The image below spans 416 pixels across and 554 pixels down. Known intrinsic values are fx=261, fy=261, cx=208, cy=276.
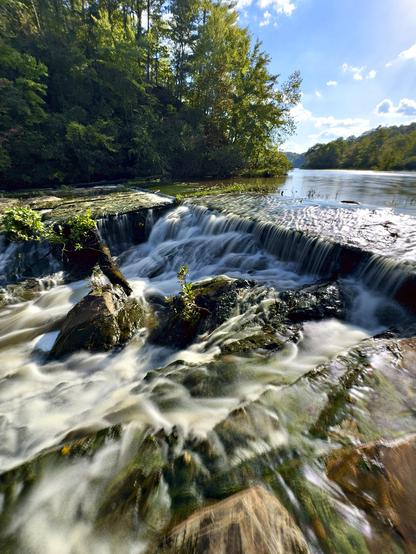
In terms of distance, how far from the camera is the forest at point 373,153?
65.5 m

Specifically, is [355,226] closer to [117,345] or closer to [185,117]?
[117,345]

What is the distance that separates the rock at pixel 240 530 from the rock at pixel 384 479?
27.1 inches

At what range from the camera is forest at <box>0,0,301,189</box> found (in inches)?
825

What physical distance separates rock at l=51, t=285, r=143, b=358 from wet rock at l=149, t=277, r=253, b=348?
732 millimetres

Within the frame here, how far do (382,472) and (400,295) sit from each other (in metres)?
4.75

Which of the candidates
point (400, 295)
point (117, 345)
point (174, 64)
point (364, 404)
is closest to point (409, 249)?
point (400, 295)

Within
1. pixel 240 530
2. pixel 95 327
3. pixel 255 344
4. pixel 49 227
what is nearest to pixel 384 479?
pixel 240 530

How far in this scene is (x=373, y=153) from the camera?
7888 cm

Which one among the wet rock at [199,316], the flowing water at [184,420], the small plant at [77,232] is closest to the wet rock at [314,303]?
the flowing water at [184,420]

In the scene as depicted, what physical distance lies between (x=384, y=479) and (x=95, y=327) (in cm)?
→ 515

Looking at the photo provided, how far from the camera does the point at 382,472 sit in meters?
2.48

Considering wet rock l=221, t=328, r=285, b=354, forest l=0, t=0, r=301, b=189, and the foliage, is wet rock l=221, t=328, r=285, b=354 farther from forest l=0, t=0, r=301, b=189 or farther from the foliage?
forest l=0, t=0, r=301, b=189

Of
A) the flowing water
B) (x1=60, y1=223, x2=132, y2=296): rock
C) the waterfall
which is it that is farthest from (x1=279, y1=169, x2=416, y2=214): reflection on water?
(x1=60, y1=223, x2=132, y2=296): rock

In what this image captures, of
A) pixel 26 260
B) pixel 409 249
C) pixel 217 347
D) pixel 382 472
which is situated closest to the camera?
pixel 382 472
